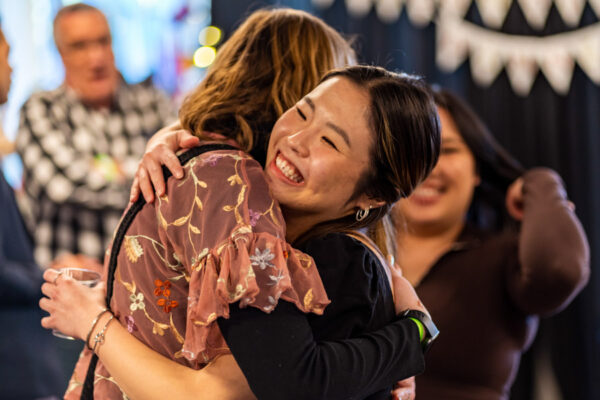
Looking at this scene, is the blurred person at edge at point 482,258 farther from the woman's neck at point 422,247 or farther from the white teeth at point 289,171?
the white teeth at point 289,171

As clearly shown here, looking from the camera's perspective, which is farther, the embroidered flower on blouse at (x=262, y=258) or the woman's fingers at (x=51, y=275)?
the woman's fingers at (x=51, y=275)

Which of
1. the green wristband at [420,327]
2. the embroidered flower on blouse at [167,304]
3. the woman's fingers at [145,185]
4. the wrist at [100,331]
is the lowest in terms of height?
the green wristband at [420,327]

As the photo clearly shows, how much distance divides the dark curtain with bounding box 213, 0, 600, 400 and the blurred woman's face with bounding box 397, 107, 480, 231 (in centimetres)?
83

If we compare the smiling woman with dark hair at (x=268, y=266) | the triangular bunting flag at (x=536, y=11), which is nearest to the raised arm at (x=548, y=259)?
the smiling woman with dark hair at (x=268, y=266)

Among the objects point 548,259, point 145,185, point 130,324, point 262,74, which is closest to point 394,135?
point 262,74

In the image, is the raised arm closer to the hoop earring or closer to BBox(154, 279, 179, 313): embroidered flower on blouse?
the hoop earring

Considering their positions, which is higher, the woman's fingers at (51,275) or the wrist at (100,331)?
the woman's fingers at (51,275)

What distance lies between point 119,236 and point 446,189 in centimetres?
133

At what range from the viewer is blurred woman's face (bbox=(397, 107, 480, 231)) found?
2.20m

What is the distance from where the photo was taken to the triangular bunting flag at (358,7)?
9.98ft

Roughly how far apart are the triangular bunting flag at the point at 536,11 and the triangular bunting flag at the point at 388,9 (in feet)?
1.66

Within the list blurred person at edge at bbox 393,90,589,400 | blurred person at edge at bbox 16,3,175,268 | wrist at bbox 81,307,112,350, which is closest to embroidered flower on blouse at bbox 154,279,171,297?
wrist at bbox 81,307,112,350

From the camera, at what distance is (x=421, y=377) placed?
1.99 m

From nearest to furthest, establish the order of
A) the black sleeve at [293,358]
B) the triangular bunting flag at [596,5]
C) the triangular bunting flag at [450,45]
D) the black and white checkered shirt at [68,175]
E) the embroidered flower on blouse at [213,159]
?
the black sleeve at [293,358] < the embroidered flower on blouse at [213,159] < the black and white checkered shirt at [68,175] < the triangular bunting flag at [596,5] < the triangular bunting flag at [450,45]
